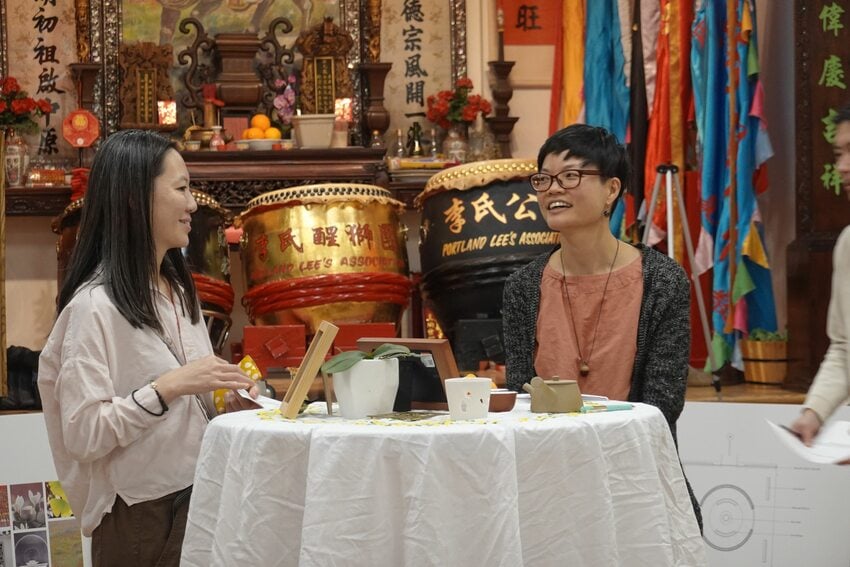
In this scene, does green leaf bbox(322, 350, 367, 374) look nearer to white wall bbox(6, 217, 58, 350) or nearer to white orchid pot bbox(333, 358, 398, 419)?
white orchid pot bbox(333, 358, 398, 419)

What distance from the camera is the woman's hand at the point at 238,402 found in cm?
239

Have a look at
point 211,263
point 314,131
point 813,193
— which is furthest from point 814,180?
point 211,263

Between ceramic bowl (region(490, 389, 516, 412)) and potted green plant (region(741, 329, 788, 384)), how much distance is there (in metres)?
3.70

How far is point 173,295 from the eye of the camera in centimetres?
243

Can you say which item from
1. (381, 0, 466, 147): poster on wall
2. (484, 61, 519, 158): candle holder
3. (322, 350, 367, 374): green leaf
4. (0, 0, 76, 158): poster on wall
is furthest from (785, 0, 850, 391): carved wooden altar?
(0, 0, 76, 158): poster on wall

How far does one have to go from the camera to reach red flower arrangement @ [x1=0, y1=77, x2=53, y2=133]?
6.34 m

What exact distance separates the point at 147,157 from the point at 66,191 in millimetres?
4178

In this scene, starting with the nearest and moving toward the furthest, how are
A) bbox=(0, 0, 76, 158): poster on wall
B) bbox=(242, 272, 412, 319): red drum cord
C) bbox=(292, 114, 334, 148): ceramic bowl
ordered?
bbox=(242, 272, 412, 319): red drum cord < bbox=(292, 114, 334, 148): ceramic bowl < bbox=(0, 0, 76, 158): poster on wall

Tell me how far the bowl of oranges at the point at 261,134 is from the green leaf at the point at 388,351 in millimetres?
4234

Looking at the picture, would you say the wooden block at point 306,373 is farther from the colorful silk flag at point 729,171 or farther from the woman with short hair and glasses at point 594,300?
the colorful silk flag at point 729,171

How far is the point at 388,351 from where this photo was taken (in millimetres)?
Answer: 2133

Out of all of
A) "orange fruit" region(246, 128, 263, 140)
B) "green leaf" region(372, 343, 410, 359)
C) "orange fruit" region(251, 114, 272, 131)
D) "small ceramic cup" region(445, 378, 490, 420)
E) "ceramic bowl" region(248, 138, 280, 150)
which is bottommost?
"small ceramic cup" region(445, 378, 490, 420)

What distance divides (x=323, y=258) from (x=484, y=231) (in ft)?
2.24

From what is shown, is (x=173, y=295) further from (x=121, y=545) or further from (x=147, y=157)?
(x=121, y=545)
